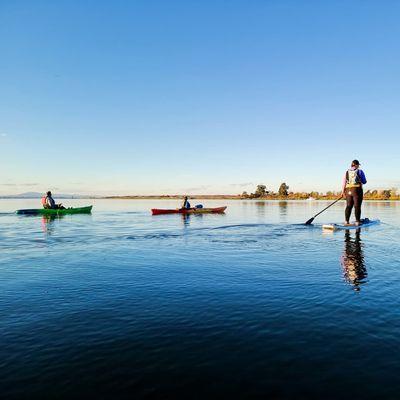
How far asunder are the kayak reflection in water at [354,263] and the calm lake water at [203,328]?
60 millimetres

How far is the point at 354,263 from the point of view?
12922 millimetres

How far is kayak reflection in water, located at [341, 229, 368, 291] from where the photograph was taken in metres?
10.3

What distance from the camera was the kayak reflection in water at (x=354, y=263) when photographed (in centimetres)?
1033

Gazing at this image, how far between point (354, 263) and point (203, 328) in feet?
27.2

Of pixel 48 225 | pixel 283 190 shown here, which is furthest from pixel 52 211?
pixel 283 190

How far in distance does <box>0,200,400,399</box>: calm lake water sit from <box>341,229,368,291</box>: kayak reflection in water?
60 mm

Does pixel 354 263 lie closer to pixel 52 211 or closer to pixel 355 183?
pixel 355 183

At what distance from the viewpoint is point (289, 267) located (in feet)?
40.9

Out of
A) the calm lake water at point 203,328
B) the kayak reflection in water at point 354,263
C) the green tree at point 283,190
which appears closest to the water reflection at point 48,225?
the calm lake water at point 203,328

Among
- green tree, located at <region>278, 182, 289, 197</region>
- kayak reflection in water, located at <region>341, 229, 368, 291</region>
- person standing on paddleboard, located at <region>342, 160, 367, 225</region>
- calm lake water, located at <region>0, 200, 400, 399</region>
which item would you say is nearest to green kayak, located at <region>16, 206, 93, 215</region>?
calm lake water, located at <region>0, 200, 400, 399</region>

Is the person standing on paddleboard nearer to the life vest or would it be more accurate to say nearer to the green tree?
the life vest

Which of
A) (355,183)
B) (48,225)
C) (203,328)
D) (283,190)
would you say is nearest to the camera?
(203,328)

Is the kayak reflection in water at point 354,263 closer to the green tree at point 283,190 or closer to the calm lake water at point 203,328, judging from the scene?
the calm lake water at point 203,328

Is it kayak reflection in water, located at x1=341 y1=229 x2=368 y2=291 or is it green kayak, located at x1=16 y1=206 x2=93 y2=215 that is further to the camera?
green kayak, located at x1=16 y1=206 x2=93 y2=215
